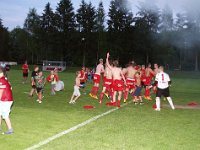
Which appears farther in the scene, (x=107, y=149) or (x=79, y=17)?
(x=79, y=17)

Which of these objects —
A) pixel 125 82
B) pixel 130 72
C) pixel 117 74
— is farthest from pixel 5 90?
pixel 130 72

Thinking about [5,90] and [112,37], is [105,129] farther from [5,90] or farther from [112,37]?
[112,37]

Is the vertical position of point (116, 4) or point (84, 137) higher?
point (116, 4)

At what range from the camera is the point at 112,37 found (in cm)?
8525

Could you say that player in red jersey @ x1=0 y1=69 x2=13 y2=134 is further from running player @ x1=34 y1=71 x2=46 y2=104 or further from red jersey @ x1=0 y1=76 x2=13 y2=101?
running player @ x1=34 y1=71 x2=46 y2=104

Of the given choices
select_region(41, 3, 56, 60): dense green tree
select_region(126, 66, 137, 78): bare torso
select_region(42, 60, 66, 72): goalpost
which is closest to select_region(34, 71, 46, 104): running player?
select_region(126, 66, 137, 78): bare torso

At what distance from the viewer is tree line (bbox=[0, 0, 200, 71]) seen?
83.2 metres

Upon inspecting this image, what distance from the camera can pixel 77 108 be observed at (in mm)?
15086

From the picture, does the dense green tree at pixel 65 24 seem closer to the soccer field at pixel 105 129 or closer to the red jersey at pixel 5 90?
the soccer field at pixel 105 129

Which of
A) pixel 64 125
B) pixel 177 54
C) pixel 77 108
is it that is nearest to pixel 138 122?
pixel 64 125

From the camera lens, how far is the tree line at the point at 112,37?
83188 mm

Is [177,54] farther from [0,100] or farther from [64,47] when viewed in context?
[0,100]

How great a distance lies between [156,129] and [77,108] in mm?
5144

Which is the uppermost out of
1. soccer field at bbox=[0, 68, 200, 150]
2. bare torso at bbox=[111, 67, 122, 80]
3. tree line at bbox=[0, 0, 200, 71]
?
tree line at bbox=[0, 0, 200, 71]
